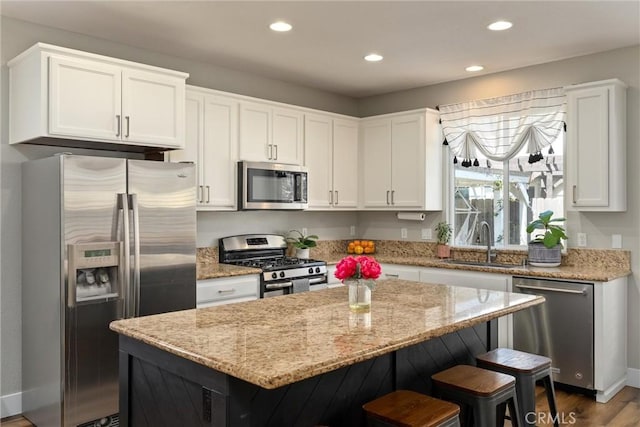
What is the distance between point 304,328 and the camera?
2100 millimetres

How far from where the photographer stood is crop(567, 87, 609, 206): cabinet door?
390cm

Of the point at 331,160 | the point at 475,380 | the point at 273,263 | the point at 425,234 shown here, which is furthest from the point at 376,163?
the point at 475,380

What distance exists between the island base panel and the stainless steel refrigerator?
100cm

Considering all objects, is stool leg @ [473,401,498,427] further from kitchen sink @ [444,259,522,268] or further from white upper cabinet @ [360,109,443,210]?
white upper cabinet @ [360,109,443,210]

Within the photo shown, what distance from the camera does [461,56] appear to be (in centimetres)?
427

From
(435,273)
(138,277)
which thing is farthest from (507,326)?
(138,277)

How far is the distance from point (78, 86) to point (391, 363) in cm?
253

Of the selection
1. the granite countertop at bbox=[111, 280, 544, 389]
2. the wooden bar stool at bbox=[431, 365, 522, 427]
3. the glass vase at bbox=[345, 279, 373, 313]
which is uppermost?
the glass vase at bbox=[345, 279, 373, 313]

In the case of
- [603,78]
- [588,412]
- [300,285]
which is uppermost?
[603,78]

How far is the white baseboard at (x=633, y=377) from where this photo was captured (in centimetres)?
396

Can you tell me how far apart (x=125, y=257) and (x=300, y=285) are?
155 centimetres

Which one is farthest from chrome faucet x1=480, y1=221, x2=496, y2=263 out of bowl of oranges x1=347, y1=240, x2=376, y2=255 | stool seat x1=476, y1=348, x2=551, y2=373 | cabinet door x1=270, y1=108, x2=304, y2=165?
stool seat x1=476, y1=348, x2=551, y2=373

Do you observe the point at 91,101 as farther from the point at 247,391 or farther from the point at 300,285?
the point at 247,391

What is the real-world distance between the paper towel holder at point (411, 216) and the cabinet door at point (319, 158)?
0.78 metres
